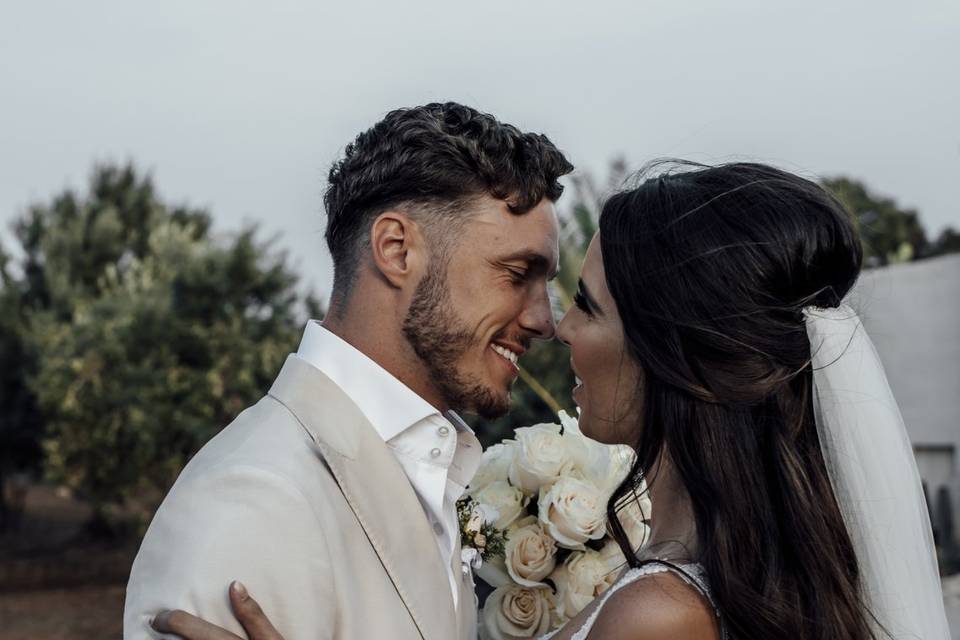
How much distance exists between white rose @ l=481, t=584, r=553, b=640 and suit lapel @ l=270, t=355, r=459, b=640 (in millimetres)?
574

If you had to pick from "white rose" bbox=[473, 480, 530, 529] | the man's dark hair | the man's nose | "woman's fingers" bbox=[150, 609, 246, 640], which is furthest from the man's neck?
"woman's fingers" bbox=[150, 609, 246, 640]

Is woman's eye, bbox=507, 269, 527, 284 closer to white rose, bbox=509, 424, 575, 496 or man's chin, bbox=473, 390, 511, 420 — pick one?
man's chin, bbox=473, 390, 511, 420

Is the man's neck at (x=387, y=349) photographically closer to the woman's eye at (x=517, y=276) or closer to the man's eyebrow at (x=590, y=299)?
the woman's eye at (x=517, y=276)

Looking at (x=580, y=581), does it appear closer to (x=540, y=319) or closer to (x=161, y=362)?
(x=540, y=319)

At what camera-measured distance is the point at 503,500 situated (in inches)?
131

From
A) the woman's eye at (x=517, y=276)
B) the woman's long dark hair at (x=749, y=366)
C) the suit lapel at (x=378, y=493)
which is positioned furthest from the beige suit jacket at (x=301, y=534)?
the woman's eye at (x=517, y=276)

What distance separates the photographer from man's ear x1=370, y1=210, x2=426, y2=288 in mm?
3012

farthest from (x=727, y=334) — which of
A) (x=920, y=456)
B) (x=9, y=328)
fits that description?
(x=9, y=328)

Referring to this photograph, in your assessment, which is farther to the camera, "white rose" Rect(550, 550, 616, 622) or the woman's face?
"white rose" Rect(550, 550, 616, 622)

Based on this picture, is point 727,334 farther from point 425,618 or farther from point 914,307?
point 914,307

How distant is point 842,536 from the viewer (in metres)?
2.51

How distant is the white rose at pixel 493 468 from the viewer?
346cm

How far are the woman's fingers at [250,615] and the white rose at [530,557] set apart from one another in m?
1.15

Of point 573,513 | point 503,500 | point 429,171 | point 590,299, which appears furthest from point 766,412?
point 429,171
